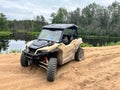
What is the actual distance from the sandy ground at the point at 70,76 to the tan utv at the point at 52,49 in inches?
13.0

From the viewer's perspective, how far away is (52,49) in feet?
29.3

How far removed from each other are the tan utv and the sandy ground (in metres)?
0.33

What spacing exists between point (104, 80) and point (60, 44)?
6.65 ft

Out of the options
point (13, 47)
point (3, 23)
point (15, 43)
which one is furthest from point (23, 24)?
point (13, 47)

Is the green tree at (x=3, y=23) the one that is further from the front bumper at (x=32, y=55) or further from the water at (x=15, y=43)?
the front bumper at (x=32, y=55)

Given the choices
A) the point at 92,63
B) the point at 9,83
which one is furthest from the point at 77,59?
the point at 9,83

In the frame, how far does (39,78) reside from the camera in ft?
28.7

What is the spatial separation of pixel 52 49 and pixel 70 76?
3.61 feet

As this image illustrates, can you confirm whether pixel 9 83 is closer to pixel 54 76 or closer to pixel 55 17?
pixel 54 76

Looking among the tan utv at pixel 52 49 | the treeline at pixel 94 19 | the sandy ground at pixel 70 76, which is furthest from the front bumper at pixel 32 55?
the treeline at pixel 94 19

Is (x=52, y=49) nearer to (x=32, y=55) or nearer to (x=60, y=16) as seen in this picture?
(x=32, y=55)

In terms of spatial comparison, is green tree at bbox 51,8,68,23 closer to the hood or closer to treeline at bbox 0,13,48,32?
treeline at bbox 0,13,48,32

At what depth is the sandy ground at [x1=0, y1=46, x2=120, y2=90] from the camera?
7.97 meters

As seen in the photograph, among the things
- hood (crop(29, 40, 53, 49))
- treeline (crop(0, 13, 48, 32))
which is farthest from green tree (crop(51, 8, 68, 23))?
hood (crop(29, 40, 53, 49))
